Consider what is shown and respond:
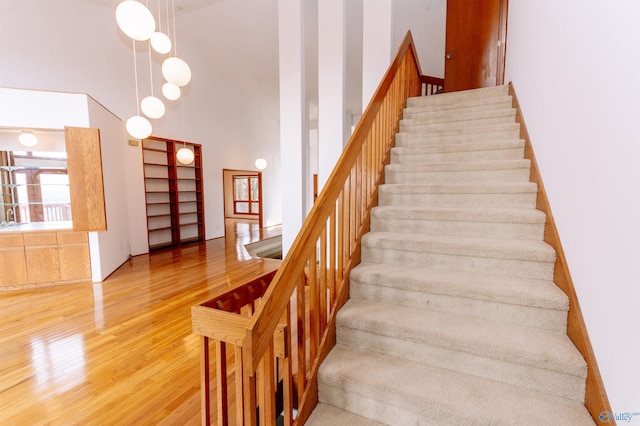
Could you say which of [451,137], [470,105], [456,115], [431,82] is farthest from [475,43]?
[451,137]

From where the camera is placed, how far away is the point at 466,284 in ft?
5.50

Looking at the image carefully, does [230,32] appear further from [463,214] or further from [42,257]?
[463,214]

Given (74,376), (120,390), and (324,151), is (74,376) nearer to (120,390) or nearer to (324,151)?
(120,390)

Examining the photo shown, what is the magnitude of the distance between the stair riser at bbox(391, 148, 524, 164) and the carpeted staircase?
0.02 metres

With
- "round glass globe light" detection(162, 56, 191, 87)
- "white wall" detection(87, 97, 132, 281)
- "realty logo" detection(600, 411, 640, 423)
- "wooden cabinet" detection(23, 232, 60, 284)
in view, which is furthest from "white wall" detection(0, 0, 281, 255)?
"realty logo" detection(600, 411, 640, 423)

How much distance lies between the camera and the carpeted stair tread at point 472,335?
4.31 feet

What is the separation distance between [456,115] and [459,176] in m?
1.17

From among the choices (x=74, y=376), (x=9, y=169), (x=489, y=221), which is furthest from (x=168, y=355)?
(x=9, y=169)

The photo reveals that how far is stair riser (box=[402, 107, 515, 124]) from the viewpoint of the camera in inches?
121

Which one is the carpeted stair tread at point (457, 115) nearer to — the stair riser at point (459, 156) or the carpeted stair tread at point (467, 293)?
the stair riser at point (459, 156)

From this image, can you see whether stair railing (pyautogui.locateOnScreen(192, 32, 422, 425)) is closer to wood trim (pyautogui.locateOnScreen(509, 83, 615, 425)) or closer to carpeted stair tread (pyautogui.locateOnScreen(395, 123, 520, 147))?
carpeted stair tread (pyautogui.locateOnScreen(395, 123, 520, 147))

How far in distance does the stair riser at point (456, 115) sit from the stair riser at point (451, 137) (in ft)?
0.83

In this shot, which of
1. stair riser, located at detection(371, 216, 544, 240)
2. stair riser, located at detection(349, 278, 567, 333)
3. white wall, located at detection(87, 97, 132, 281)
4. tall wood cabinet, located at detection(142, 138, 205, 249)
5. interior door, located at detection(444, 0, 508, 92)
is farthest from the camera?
tall wood cabinet, located at detection(142, 138, 205, 249)

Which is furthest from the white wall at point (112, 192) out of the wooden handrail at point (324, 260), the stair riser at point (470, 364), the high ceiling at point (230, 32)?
the stair riser at point (470, 364)
